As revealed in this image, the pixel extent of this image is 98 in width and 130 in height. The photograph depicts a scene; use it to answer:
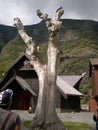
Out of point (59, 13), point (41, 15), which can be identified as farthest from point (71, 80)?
point (59, 13)

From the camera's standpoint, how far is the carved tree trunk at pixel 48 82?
24812 millimetres

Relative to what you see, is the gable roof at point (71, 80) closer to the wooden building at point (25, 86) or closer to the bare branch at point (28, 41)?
the wooden building at point (25, 86)

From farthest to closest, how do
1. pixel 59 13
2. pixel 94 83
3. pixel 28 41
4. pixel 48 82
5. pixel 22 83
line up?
pixel 94 83 → pixel 22 83 → pixel 28 41 → pixel 59 13 → pixel 48 82

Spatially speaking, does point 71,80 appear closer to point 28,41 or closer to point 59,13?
point 28,41

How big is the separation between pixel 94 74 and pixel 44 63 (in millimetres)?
30015

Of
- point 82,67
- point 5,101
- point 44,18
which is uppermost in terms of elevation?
point 82,67

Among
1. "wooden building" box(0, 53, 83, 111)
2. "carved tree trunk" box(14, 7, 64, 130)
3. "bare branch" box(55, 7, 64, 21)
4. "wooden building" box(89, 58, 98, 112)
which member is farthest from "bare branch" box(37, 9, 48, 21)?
"wooden building" box(89, 58, 98, 112)

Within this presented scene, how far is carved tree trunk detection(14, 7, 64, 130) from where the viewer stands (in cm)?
2481

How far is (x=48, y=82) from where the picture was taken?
85.3 feet

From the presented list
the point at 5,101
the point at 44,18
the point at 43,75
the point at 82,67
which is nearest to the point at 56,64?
the point at 43,75

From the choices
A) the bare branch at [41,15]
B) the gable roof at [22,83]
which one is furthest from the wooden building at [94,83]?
the bare branch at [41,15]

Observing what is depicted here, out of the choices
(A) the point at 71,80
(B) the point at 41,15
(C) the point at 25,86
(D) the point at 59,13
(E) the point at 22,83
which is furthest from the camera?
(A) the point at 71,80

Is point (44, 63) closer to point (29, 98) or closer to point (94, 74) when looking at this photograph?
point (29, 98)

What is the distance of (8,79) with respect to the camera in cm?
5222
